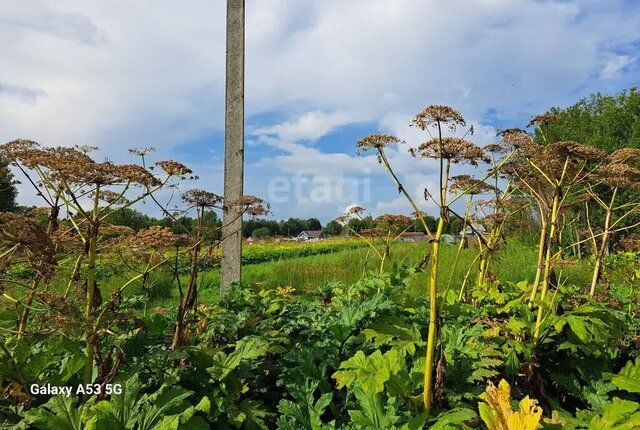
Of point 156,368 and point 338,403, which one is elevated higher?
point 156,368

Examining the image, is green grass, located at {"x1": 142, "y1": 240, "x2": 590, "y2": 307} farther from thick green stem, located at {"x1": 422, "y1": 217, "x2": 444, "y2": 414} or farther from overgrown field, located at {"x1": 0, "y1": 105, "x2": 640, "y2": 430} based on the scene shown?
thick green stem, located at {"x1": 422, "y1": 217, "x2": 444, "y2": 414}

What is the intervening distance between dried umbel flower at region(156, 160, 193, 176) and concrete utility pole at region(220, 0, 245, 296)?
2075 millimetres

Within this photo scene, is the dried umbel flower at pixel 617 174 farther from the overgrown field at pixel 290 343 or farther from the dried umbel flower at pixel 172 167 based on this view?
the dried umbel flower at pixel 172 167

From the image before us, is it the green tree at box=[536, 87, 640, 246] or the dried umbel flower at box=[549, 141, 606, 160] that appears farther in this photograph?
the green tree at box=[536, 87, 640, 246]

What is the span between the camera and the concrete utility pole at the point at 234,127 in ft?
15.9

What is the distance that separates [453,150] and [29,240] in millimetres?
1937

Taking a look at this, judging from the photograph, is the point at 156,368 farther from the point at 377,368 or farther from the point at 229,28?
the point at 229,28

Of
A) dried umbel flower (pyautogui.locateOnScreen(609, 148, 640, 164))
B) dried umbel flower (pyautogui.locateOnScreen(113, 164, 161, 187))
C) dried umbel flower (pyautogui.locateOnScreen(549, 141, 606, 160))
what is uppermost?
dried umbel flower (pyautogui.locateOnScreen(609, 148, 640, 164))

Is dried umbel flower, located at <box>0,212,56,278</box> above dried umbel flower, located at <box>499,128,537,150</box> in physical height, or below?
below

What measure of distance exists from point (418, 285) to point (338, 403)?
16.2 feet

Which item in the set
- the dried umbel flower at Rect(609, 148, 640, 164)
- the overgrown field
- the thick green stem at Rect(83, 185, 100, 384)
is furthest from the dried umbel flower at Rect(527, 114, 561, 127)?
the thick green stem at Rect(83, 185, 100, 384)

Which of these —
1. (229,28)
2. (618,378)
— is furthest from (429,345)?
(229,28)

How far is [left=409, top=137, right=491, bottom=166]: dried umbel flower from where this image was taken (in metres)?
2.33

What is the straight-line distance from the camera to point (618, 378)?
8.06 ft
